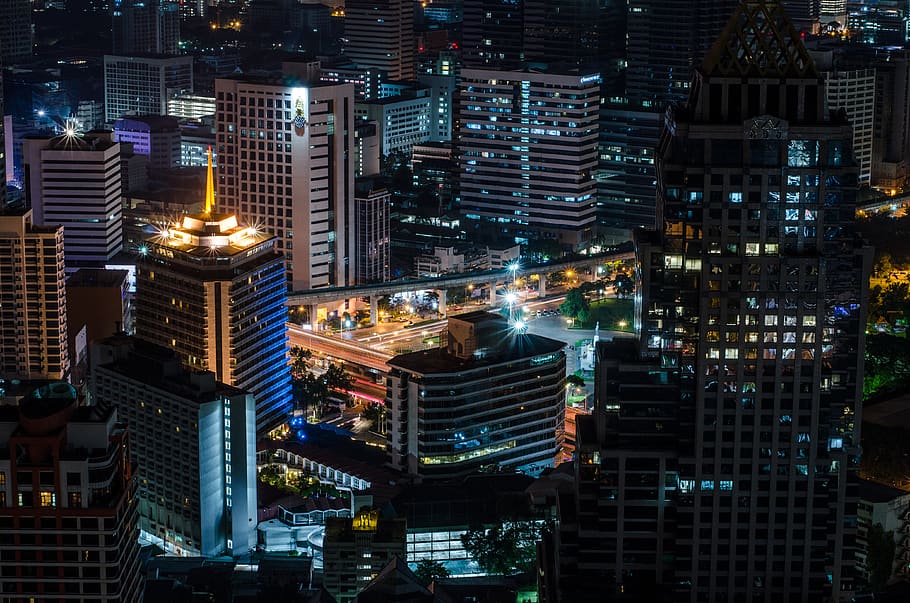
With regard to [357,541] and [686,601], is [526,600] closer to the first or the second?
[357,541]

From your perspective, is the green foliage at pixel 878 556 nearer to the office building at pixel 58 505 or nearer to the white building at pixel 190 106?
the office building at pixel 58 505

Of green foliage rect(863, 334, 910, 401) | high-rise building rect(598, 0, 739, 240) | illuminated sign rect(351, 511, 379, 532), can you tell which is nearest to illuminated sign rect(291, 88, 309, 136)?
high-rise building rect(598, 0, 739, 240)

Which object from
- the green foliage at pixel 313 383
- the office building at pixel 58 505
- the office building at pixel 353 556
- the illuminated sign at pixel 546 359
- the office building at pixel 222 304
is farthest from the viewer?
the green foliage at pixel 313 383

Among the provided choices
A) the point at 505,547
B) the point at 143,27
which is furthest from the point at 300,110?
the point at 143,27

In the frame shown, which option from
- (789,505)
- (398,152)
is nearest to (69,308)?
(789,505)

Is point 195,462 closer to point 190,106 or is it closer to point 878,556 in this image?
point 878,556

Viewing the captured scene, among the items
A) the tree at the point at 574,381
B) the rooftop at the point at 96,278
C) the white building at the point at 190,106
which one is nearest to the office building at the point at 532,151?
the tree at the point at 574,381
